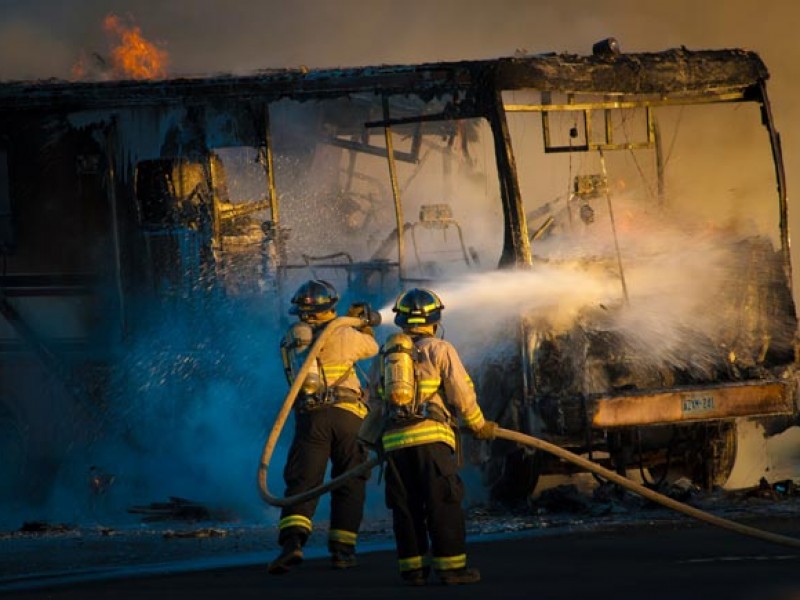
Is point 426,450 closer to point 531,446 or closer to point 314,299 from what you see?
point 531,446

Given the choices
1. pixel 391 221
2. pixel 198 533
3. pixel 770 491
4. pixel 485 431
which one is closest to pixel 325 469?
pixel 485 431

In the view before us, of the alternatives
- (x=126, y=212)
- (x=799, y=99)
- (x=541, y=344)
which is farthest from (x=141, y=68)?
(x=541, y=344)

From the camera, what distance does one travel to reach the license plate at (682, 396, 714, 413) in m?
12.4

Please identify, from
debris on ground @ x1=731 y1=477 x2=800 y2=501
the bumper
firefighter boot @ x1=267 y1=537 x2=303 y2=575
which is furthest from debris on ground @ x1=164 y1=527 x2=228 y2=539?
debris on ground @ x1=731 y1=477 x2=800 y2=501

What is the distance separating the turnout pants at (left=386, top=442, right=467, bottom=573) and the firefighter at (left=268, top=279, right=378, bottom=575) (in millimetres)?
868

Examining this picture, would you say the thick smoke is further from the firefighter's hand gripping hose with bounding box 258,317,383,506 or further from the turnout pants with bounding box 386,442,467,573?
the turnout pants with bounding box 386,442,467,573

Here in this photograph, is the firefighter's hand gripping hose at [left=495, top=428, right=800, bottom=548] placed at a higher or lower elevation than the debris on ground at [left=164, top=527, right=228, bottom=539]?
higher

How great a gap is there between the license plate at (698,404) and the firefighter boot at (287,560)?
11.3 feet

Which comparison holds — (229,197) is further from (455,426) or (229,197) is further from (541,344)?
(455,426)

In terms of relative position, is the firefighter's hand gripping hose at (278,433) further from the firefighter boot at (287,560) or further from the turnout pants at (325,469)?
the firefighter boot at (287,560)

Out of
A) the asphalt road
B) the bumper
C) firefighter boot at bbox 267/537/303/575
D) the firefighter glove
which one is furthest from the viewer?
the bumper

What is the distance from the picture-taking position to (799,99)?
20.0 metres

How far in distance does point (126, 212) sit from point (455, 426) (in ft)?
17.5

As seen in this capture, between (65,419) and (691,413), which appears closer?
(691,413)
